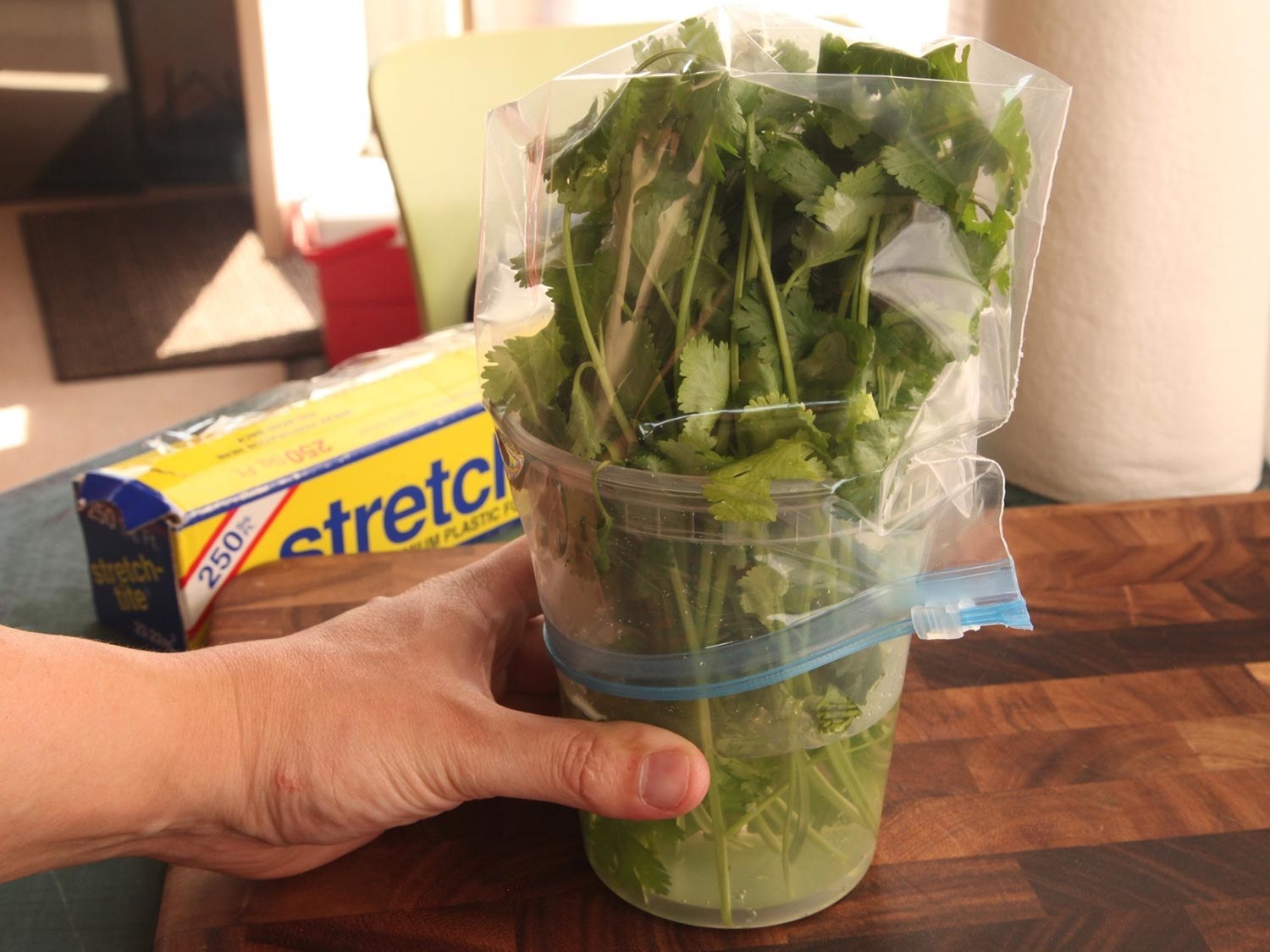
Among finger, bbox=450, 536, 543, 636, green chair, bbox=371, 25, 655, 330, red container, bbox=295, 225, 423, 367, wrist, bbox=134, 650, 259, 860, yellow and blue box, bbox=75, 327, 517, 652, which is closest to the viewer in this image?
wrist, bbox=134, 650, 259, 860

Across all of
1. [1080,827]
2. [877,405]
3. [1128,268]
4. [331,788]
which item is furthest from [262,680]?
[1128,268]

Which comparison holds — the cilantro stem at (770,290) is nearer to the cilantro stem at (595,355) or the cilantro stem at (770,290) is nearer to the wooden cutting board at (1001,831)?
the cilantro stem at (595,355)

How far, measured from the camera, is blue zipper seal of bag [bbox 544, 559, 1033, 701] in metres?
0.53

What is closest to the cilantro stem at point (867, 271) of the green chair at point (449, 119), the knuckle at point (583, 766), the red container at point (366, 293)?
the knuckle at point (583, 766)

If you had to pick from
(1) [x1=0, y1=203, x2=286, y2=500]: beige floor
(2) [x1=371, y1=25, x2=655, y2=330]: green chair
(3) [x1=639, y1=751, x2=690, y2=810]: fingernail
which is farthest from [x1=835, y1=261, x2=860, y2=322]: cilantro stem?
(1) [x1=0, y1=203, x2=286, y2=500]: beige floor

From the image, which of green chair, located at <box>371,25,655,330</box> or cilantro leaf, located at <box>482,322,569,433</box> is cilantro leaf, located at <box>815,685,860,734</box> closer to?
cilantro leaf, located at <box>482,322,569,433</box>

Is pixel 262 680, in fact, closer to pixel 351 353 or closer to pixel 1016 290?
pixel 1016 290

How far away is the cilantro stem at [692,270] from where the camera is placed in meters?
0.48

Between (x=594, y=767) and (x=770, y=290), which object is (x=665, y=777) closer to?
(x=594, y=767)

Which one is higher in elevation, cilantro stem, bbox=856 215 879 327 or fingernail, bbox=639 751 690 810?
cilantro stem, bbox=856 215 879 327

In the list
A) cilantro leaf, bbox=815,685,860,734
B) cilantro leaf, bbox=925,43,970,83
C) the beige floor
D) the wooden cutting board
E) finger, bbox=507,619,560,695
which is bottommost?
the beige floor

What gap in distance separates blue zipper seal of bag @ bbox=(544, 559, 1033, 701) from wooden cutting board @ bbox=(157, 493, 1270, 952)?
0.48ft

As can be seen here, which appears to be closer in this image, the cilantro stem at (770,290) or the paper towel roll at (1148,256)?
the cilantro stem at (770,290)

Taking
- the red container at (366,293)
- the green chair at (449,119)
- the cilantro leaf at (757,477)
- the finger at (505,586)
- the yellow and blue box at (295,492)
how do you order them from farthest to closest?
1. the red container at (366,293)
2. the green chair at (449,119)
3. the yellow and blue box at (295,492)
4. the finger at (505,586)
5. the cilantro leaf at (757,477)
